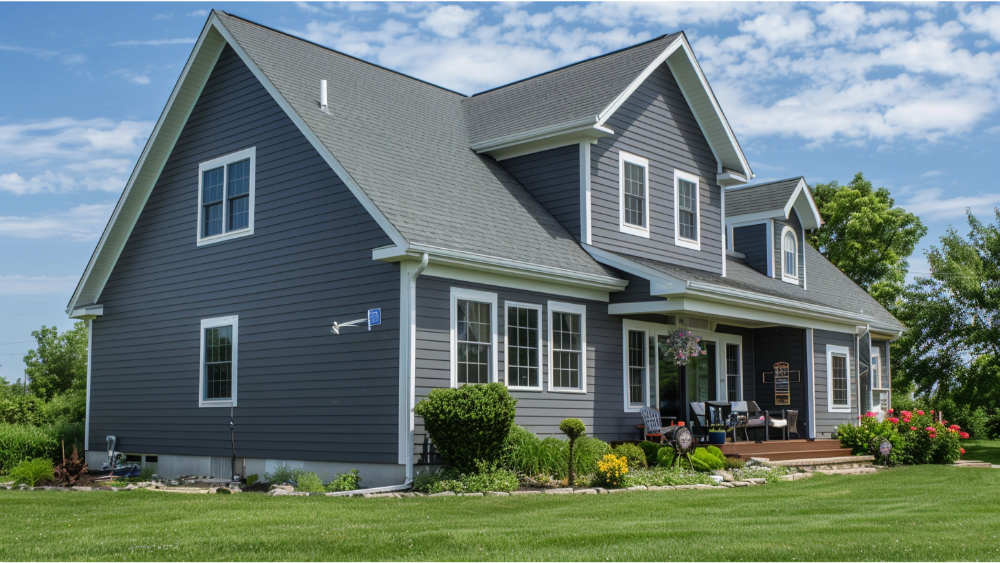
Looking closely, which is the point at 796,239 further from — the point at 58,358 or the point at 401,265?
the point at 58,358

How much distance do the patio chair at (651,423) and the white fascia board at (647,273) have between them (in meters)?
2.30

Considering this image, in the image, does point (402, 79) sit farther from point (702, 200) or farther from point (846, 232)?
point (846, 232)

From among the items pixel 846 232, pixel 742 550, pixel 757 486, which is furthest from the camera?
pixel 846 232

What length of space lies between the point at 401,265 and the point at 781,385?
442 inches

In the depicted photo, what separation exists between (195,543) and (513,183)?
11.3 meters

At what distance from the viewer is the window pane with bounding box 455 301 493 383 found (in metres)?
14.2

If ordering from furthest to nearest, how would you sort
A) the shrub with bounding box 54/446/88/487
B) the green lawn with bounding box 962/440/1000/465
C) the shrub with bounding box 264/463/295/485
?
the green lawn with bounding box 962/440/1000/465, the shrub with bounding box 54/446/88/487, the shrub with bounding box 264/463/295/485

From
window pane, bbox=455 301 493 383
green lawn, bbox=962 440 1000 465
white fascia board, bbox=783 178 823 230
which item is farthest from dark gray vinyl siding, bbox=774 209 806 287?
window pane, bbox=455 301 493 383

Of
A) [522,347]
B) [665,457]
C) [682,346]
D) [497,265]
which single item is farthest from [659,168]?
[665,457]

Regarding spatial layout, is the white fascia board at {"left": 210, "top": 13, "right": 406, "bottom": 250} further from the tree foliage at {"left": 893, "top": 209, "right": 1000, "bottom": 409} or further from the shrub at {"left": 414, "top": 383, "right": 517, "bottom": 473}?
the tree foliage at {"left": 893, "top": 209, "right": 1000, "bottom": 409}

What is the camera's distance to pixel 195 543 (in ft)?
26.1

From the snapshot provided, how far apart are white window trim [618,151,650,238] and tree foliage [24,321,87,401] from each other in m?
29.7

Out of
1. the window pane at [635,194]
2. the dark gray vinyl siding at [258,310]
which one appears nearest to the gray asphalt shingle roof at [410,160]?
the dark gray vinyl siding at [258,310]

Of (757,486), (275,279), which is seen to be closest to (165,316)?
(275,279)
